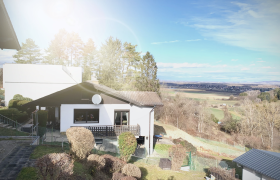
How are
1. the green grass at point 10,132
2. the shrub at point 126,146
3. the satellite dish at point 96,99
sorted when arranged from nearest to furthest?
1. the shrub at point 126,146
2. the green grass at point 10,132
3. the satellite dish at point 96,99

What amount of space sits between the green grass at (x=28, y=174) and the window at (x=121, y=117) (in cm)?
1007

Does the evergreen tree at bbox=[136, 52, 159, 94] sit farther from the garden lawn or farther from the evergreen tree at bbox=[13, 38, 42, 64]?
the evergreen tree at bbox=[13, 38, 42, 64]

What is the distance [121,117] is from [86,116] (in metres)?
3.29

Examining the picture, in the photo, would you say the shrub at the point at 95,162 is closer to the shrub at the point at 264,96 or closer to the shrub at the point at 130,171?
the shrub at the point at 130,171

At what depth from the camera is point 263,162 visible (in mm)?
14688

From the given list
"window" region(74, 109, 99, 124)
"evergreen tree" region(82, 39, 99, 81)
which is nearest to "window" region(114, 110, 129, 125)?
"window" region(74, 109, 99, 124)

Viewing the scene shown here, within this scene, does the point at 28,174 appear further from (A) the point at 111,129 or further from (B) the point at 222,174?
(B) the point at 222,174

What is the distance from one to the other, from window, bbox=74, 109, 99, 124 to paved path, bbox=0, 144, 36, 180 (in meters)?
5.64

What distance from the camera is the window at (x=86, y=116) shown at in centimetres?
1697

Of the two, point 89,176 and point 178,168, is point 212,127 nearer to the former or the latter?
point 178,168

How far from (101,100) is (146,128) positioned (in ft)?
17.0

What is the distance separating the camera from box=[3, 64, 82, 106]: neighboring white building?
28.0 metres

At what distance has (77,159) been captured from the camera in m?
10.1

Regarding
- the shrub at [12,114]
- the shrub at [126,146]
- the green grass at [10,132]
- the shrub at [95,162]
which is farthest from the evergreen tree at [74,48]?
the shrub at [95,162]
